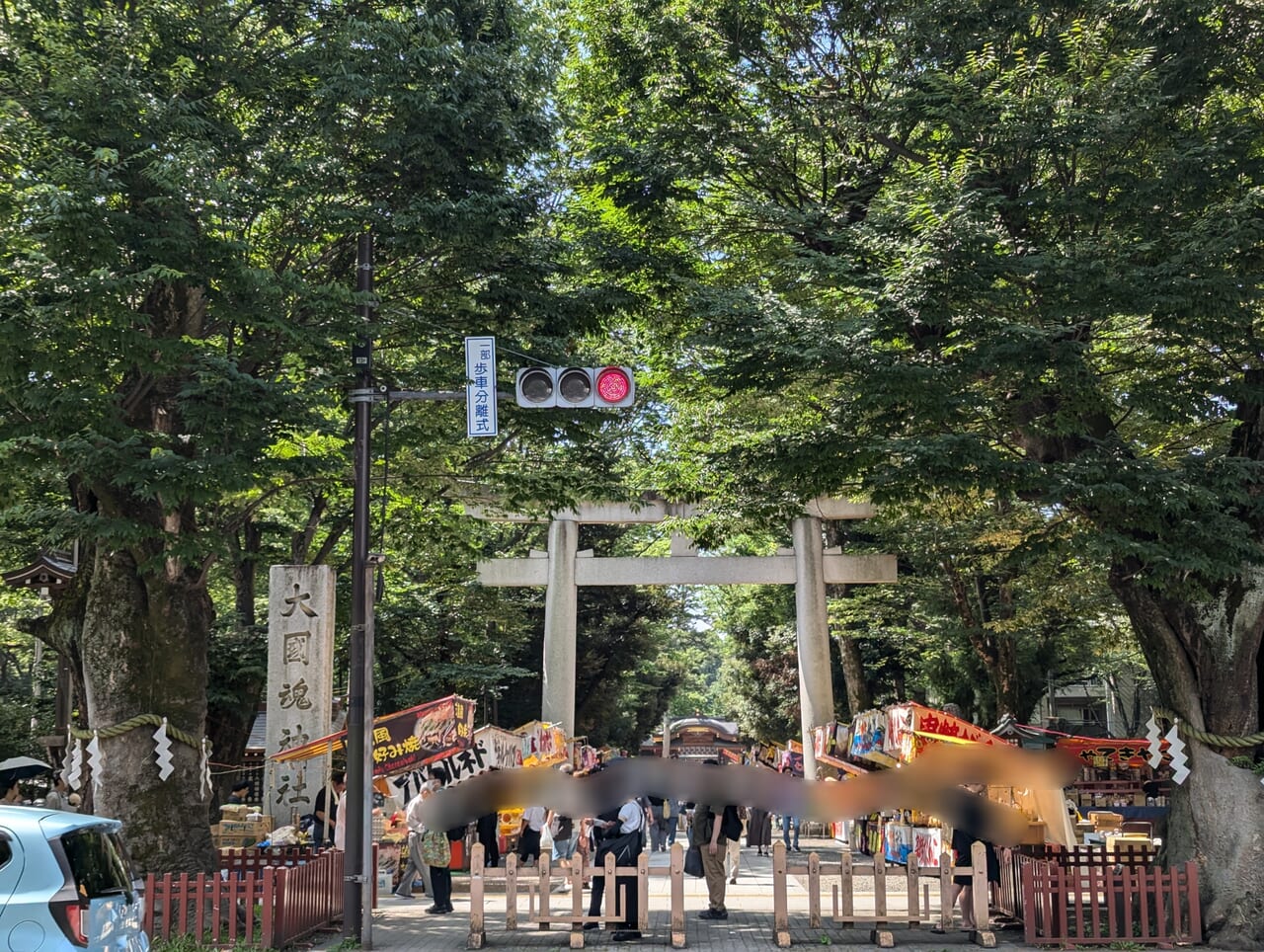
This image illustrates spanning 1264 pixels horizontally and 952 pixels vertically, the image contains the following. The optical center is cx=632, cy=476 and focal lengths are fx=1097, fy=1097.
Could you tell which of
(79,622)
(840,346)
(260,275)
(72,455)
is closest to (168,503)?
(72,455)

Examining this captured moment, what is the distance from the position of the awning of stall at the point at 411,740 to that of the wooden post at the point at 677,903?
16.9 ft

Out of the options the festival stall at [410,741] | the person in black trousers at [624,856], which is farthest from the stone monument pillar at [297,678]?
the person in black trousers at [624,856]

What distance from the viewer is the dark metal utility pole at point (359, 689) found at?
11.8 meters

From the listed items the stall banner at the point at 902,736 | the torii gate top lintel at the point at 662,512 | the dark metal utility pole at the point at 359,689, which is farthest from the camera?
the torii gate top lintel at the point at 662,512

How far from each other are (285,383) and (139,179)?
2.61 metres

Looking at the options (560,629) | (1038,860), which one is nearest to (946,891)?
(1038,860)

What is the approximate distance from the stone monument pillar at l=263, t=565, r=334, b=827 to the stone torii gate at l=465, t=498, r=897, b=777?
1028cm

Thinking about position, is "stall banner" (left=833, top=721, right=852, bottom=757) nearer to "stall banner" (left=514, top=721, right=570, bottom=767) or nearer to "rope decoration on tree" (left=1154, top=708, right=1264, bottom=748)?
"stall banner" (left=514, top=721, right=570, bottom=767)

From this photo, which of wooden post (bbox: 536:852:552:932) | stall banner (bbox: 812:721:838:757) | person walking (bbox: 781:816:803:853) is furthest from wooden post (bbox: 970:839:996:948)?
person walking (bbox: 781:816:803:853)

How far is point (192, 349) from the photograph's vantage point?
500 inches

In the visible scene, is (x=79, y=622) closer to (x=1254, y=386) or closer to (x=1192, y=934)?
(x=1192, y=934)

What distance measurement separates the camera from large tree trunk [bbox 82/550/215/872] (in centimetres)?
1301

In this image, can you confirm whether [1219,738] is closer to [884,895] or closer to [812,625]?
[884,895]

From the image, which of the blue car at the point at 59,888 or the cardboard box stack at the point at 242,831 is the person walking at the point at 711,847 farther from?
the cardboard box stack at the point at 242,831
